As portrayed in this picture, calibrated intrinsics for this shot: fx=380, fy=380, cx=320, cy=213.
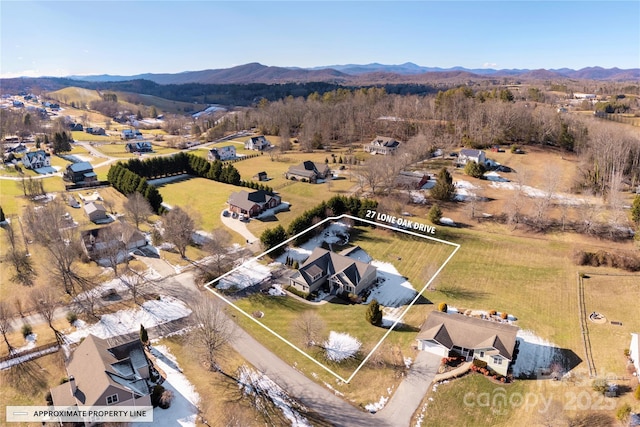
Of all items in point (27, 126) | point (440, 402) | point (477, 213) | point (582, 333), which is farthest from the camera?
point (27, 126)

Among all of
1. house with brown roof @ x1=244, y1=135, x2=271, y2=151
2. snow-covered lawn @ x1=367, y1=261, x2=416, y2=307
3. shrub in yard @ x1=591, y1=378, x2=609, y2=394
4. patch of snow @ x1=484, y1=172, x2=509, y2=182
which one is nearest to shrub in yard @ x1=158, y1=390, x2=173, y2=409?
snow-covered lawn @ x1=367, y1=261, x2=416, y2=307

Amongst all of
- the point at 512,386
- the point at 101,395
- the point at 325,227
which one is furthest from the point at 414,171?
the point at 101,395

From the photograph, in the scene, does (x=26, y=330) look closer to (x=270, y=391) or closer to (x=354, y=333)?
(x=270, y=391)

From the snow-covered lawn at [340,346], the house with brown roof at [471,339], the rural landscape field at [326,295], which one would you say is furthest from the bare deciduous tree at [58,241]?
the house with brown roof at [471,339]

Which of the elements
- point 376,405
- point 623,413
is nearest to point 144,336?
point 376,405

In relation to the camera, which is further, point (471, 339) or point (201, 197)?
point (201, 197)

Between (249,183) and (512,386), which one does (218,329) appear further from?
(249,183)
